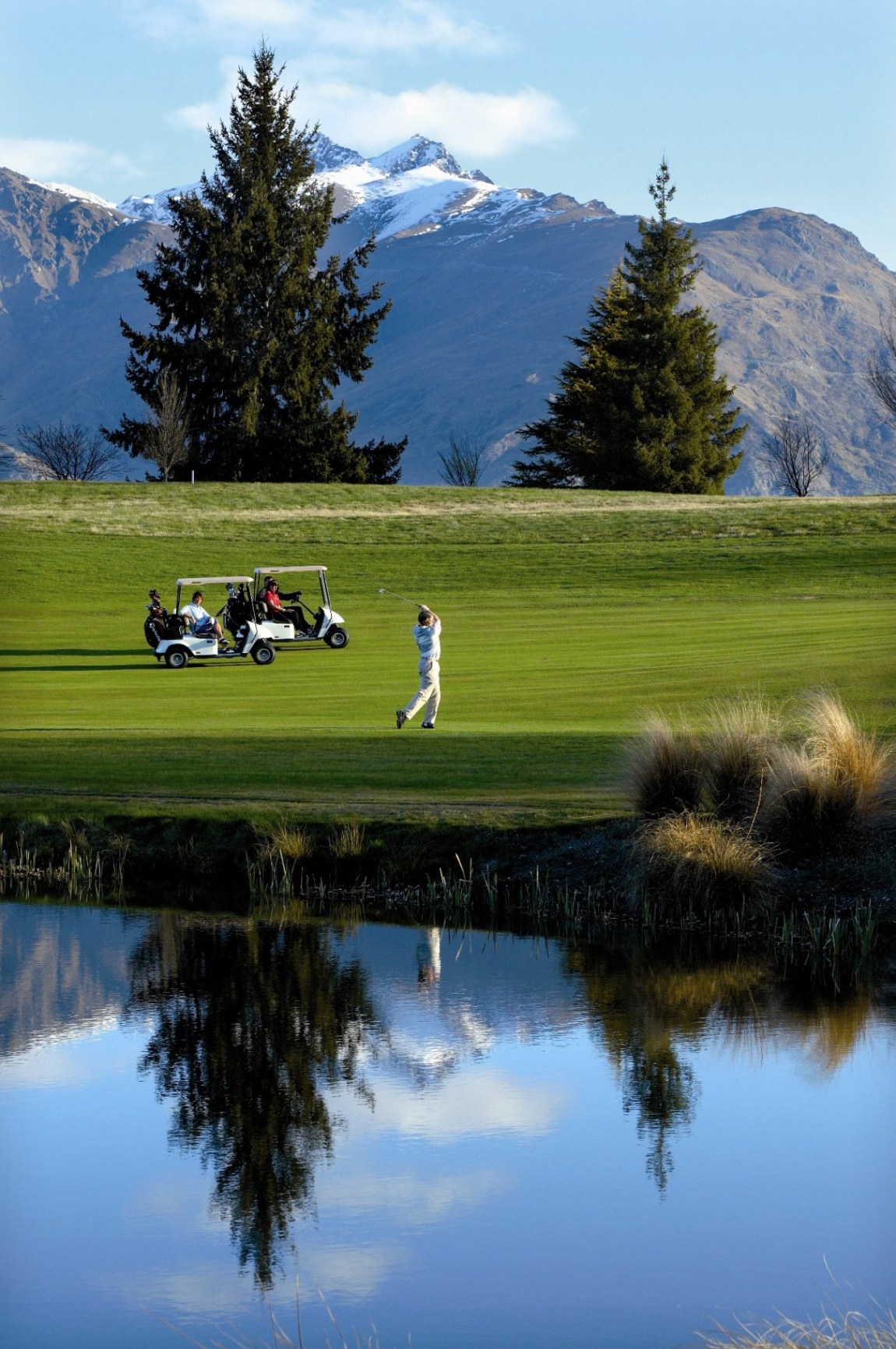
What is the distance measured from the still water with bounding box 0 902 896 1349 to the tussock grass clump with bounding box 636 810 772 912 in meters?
0.82

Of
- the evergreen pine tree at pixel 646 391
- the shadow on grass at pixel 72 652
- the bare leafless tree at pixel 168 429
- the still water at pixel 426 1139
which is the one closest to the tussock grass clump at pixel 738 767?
the still water at pixel 426 1139

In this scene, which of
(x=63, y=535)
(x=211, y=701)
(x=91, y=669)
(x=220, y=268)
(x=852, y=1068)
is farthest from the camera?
(x=220, y=268)

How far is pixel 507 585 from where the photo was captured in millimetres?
45219

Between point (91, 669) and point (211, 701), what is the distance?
6.44 meters

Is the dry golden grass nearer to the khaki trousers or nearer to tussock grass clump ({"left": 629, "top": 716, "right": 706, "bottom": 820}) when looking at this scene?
tussock grass clump ({"left": 629, "top": 716, "right": 706, "bottom": 820})

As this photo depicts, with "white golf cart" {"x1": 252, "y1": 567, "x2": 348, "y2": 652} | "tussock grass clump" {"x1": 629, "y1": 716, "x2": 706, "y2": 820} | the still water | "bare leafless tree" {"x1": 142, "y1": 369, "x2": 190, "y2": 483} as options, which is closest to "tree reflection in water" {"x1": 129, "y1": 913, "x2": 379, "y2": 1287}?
the still water

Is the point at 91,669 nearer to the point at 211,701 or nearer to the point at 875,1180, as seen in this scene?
the point at 211,701

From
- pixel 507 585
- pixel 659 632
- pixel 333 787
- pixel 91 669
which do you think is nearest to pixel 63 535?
pixel 507 585

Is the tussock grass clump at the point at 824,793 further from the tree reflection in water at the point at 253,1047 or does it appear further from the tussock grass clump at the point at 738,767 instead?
the tree reflection in water at the point at 253,1047

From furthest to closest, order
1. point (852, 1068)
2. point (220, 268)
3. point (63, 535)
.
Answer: point (220, 268) < point (63, 535) < point (852, 1068)

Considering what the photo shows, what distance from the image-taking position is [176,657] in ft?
108

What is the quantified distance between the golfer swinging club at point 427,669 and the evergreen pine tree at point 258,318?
49681 mm

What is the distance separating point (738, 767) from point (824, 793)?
0.96m

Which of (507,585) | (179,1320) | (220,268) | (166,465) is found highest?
(220,268)
